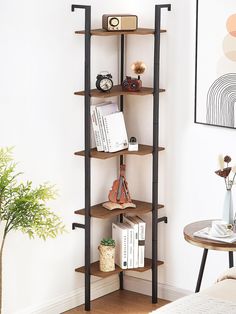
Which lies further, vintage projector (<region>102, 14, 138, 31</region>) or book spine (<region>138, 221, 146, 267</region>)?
book spine (<region>138, 221, 146, 267</region>)

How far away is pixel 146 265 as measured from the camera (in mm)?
4695

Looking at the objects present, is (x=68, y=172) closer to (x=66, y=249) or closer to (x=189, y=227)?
(x=66, y=249)

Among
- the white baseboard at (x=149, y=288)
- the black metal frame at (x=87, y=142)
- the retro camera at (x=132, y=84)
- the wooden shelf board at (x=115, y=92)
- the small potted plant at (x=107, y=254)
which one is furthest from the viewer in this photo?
the white baseboard at (x=149, y=288)

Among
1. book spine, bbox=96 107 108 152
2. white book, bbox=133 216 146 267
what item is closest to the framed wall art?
book spine, bbox=96 107 108 152

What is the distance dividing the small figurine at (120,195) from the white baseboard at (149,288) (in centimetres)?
55

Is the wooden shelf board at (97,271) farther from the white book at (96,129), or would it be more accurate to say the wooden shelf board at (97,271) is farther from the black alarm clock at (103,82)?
the black alarm clock at (103,82)

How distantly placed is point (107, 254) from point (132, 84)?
989 millimetres

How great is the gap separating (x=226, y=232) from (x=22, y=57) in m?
1.39

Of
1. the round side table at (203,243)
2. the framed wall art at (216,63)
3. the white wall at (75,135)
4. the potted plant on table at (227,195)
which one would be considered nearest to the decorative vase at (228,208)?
the potted plant on table at (227,195)

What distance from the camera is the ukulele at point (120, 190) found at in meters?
4.55

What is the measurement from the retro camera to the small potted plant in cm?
89

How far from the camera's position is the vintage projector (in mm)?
4297

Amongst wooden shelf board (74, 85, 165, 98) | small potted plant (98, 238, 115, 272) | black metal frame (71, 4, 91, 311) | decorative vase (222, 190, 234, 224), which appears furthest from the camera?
small potted plant (98, 238, 115, 272)

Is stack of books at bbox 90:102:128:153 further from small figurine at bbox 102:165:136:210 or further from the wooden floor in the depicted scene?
the wooden floor
